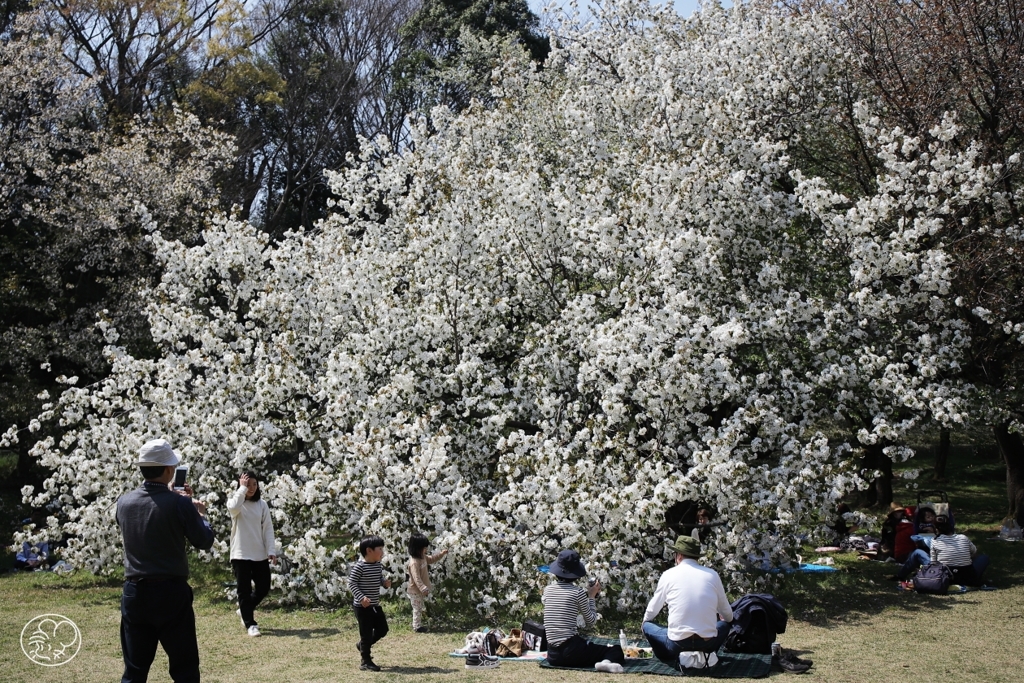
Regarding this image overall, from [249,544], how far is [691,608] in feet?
14.3

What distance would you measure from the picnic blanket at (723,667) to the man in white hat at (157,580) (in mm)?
3405

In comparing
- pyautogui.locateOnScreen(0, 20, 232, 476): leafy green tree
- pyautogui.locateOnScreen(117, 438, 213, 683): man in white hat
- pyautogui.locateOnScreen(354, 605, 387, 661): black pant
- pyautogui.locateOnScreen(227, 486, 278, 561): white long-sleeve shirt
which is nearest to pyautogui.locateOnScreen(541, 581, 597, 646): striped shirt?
pyautogui.locateOnScreen(354, 605, 387, 661): black pant

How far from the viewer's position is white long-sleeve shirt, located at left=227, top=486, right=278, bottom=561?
8844 millimetres

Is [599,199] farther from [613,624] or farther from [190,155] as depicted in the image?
[190,155]

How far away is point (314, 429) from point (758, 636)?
20.1 ft

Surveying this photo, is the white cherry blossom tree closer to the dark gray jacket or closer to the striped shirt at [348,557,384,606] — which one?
the striped shirt at [348,557,384,606]

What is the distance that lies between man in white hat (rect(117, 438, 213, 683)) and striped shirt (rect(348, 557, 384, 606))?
2.57m

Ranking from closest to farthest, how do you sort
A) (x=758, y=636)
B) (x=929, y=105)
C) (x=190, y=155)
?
(x=758, y=636) < (x=929, y=105) < (x=190, y=155)

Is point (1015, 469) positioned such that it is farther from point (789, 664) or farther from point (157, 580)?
point (157, 580)

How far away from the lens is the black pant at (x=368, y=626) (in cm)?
752

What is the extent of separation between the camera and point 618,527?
30.6 feet

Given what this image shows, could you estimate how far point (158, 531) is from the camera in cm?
537

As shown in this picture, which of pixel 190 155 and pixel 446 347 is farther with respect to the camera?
pixel 190 155

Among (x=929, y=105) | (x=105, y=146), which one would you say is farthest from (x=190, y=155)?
(x=929, y=105)
